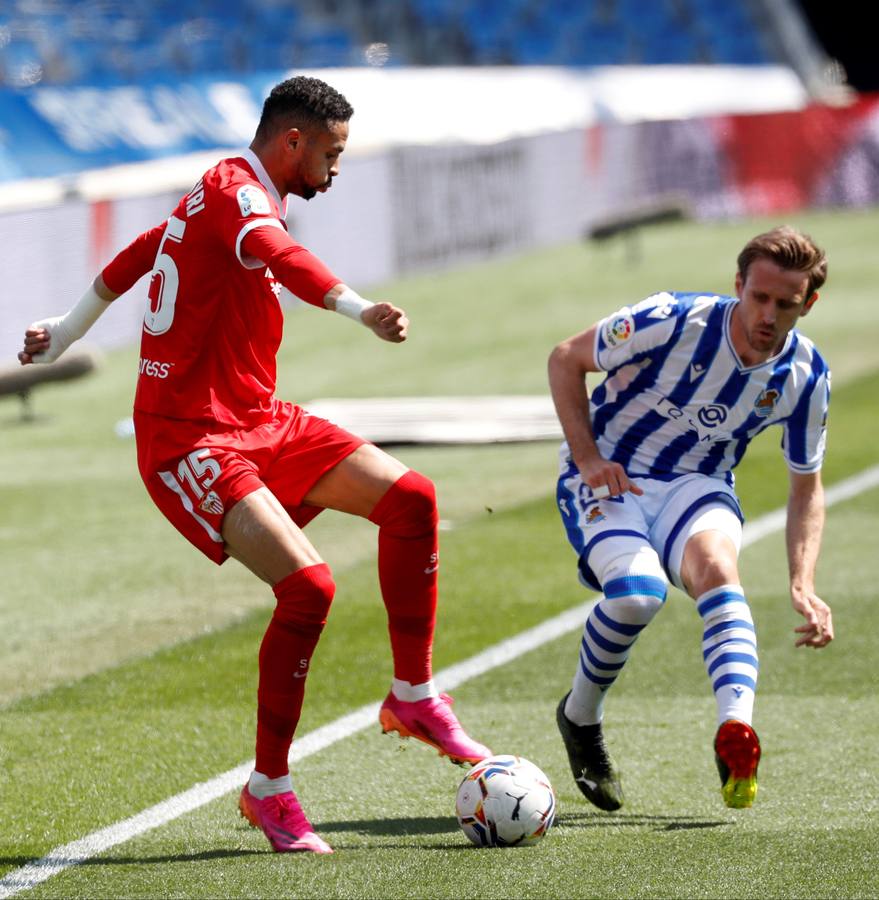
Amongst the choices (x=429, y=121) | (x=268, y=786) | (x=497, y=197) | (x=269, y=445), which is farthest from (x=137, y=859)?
(x=429, y=121)

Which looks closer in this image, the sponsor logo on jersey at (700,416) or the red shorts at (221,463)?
the red shorts at (221,463)

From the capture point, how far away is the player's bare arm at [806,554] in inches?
192

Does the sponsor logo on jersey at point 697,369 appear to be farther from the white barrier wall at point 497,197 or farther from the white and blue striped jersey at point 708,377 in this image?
the white barrier wall at point 497,197

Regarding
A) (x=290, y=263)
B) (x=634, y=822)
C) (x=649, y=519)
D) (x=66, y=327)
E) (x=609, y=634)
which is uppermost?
(x=290, y=263)

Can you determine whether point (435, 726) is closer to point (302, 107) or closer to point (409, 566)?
point (409, 566)

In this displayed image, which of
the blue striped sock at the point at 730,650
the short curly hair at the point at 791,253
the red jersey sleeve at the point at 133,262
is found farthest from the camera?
the red jersey sleeve at the point at 133,262

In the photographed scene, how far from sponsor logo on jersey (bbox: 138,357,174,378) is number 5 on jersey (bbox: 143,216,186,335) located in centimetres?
9

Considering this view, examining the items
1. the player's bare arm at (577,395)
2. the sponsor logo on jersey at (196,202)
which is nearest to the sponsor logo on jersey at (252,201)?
the sponsor logo on jersey at (196,202)

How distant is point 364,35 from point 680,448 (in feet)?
82.7

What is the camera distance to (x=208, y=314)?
16.5ft

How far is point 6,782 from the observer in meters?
5.64

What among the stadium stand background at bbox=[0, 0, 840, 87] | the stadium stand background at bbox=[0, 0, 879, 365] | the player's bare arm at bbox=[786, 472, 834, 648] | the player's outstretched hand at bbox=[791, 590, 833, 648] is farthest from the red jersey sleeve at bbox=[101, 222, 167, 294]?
the stadium stand background at bbox=[0, 0, 840, 87]

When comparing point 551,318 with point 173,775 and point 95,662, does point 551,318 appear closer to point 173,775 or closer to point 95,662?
point 95,662

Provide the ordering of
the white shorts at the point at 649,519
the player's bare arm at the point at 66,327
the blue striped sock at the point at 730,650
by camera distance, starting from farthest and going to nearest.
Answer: the player's bare arm at the point at 66,327
the white shorts at the point at 649,519
the blue striped sock at the point at 730,650
